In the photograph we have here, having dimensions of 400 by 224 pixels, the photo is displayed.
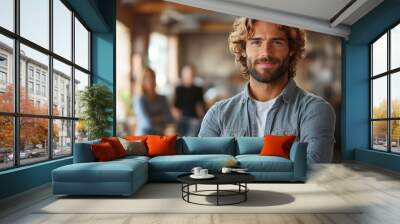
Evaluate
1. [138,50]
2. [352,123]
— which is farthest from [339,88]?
[138,50]

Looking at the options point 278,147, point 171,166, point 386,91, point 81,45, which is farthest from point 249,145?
point 81,45

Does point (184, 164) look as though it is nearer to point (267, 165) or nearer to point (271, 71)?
point (267, 165)

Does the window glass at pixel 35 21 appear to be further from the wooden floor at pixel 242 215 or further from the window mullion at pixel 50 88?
the wooden floor at pixel 242 215

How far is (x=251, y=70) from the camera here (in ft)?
28.3

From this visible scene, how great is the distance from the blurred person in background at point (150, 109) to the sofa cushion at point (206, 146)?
1740mm

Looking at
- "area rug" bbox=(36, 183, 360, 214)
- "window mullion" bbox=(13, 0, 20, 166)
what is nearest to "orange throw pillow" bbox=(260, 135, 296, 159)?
"area rug" bbox=(36, 183, 360, 214)

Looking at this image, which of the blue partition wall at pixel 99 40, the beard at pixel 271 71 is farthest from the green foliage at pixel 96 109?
the beard at pixel 271 71

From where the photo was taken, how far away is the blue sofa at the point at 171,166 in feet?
16.3

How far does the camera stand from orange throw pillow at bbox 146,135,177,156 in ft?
22.4

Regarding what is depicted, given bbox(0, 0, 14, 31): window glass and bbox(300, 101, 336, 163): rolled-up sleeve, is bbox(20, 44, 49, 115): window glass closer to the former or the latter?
bbox(0, 0, 14, 31): window glass

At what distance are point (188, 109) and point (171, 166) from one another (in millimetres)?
2823

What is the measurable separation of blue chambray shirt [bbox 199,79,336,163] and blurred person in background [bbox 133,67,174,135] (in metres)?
0.86

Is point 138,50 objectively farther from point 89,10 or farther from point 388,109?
point 388,109

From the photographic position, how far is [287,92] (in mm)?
8523
